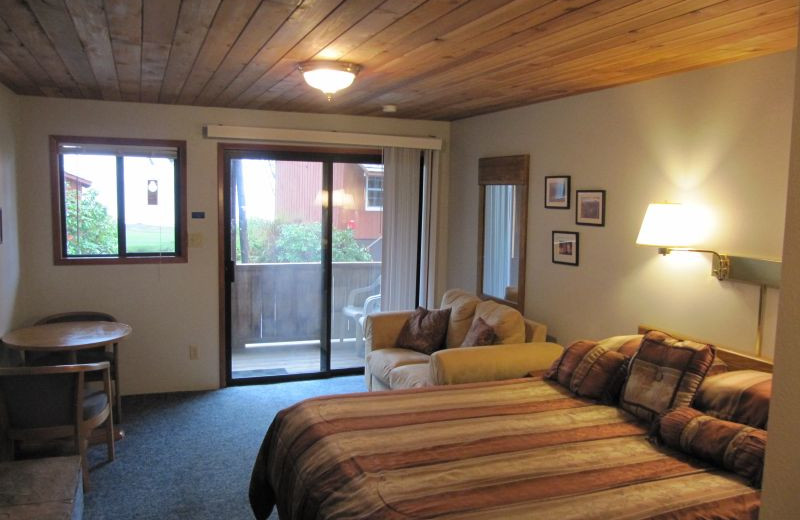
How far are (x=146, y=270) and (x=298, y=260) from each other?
1.26 meters

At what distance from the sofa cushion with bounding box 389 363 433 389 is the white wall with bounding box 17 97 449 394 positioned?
1.84 m

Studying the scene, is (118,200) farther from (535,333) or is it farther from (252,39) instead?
(535,333)

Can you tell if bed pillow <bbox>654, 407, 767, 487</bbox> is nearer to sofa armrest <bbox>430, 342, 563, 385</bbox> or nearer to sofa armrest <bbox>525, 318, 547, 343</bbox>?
sofa armrest <bbox>430, 342, 563, 385</bbox>

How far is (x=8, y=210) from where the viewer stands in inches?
167

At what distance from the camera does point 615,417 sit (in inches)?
116

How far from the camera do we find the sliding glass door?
5.31m

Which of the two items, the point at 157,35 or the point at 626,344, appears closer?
the point at 157,35

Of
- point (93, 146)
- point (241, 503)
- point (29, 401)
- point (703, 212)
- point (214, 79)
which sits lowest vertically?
point (241, 503)

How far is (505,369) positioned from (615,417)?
94cm

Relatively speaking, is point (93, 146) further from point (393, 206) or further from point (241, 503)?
point (241, 503)

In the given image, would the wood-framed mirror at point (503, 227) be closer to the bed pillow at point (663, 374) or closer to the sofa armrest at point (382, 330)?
the sofa armrest at point (382, 330)

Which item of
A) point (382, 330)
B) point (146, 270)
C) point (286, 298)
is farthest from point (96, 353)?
point (382, 330)

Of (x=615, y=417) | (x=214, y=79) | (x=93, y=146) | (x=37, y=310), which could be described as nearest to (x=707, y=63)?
(x=615, y=417)

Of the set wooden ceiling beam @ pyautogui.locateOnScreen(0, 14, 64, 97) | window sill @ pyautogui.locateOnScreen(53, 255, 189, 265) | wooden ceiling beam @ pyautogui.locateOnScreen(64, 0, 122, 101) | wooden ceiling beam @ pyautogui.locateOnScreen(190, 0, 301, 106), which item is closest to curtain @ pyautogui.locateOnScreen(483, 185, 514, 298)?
wooden ceiling beam @ pyautogui.locateOnScreen(190, 0, 301, 106)
